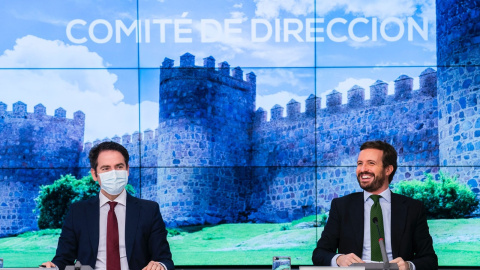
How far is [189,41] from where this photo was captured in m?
7.71

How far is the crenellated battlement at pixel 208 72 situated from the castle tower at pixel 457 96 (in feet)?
6.32

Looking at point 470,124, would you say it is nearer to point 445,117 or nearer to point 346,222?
point 445,117

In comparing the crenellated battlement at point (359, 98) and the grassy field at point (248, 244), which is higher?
the crenellated battlement at point (359, 98)

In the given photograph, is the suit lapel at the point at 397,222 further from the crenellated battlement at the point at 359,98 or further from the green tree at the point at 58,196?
the green tree at the point at 58,196

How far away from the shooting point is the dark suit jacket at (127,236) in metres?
3.45

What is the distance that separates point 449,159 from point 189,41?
9.43ft

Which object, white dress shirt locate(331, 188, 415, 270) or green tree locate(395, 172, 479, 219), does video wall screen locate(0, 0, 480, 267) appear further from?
white dress shirt locate(331, 188, 415, 270)

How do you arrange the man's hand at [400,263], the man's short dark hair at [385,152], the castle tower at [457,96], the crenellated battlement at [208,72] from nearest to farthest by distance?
the man's hand at [400,263] < the man's short dark hair at [385,152] < the castle tower at [457,96] < the crenellated battlement at [208,72]

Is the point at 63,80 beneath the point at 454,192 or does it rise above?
above

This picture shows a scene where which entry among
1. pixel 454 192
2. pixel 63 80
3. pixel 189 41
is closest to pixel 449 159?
pixel 454 192

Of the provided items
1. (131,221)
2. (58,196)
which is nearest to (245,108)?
(58,196)

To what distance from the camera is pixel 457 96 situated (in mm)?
7625

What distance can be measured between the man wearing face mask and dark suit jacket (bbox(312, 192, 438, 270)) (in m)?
0.79

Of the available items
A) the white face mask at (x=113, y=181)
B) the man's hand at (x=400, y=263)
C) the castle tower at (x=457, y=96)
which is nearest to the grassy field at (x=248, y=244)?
the castle tower at (x=457, y=96)
